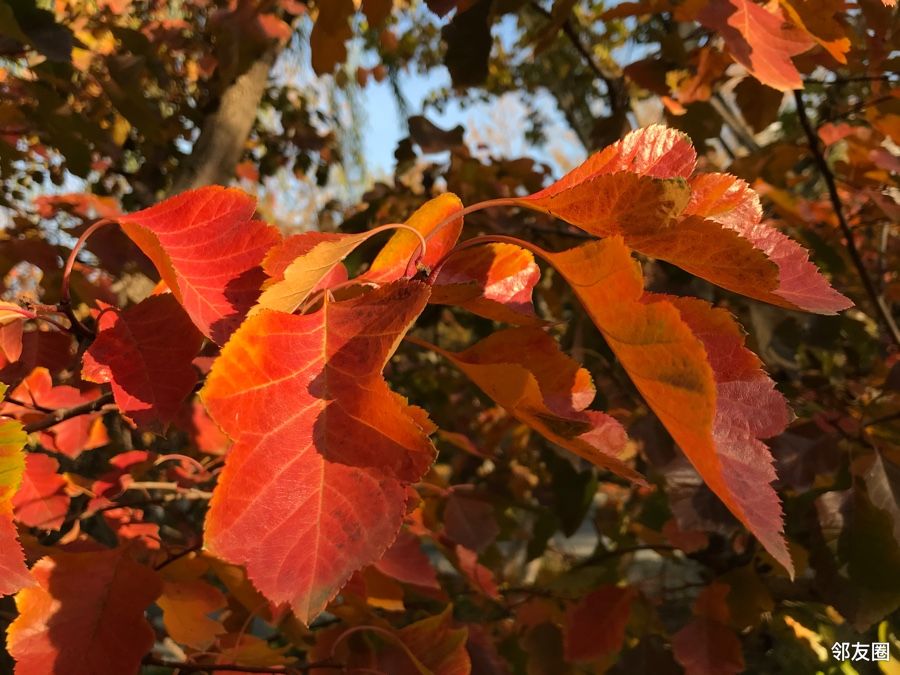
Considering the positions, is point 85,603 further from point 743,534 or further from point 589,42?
point 589,42

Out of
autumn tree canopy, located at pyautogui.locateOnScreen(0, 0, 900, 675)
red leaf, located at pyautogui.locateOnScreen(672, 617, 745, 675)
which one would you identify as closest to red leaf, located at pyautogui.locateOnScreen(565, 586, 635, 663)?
autumn tree canopy, located at pyautogui.locateOnScreen(0, 0, 900, 675)

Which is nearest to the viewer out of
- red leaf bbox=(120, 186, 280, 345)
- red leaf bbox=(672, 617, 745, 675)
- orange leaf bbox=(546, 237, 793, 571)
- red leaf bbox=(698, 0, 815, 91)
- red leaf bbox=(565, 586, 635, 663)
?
orange leaf bbox=(546, 237, 793, 571)

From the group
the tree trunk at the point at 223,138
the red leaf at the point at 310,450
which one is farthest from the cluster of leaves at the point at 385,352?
the tree trunk at the point at 223,138

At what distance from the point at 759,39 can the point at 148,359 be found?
623 millimetres

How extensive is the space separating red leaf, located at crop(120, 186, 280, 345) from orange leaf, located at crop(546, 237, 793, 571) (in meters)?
0.17

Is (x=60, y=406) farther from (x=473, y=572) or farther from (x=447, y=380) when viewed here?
(x=447, y=380)

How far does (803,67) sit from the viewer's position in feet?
2.85

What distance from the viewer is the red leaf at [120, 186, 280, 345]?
0.38 meters

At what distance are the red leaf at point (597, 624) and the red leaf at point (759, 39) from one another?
76 centimetres

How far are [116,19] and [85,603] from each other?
2051mm

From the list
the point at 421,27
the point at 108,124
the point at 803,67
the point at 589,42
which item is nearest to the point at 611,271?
the point at 803,67

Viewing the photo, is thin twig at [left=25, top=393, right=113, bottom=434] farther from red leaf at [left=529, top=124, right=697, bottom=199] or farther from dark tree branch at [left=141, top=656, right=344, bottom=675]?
red leaf at [left=529, top=124, right=697, bottom=199]

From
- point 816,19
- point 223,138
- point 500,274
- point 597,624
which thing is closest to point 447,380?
point 223,138

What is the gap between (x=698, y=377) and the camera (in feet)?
0.89
